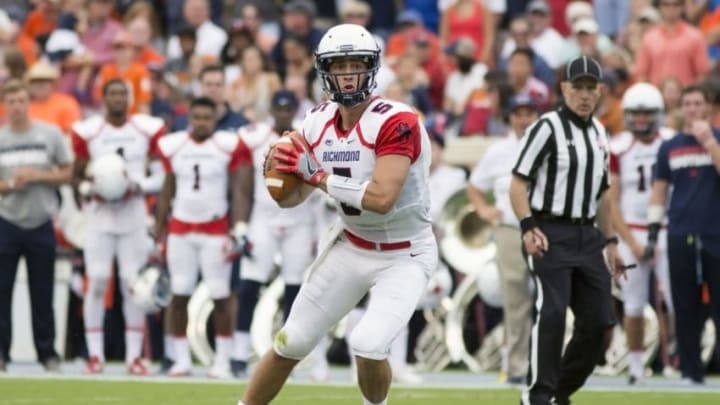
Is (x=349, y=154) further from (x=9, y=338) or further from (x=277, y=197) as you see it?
(x=9, y=338)

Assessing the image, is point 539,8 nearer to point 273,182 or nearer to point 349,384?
point 349,384

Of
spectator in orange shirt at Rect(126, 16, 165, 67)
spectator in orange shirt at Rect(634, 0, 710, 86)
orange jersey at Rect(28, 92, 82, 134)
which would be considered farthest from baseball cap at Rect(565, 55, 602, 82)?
spectator in orange shirt at Rect(126, 16, 165, 67)

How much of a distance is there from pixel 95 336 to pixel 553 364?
5.12 metres

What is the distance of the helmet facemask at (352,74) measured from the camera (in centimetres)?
888

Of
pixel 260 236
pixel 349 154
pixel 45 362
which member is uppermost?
pixel 349 154

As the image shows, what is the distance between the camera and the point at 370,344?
867 cm

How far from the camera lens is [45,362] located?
46.9ft

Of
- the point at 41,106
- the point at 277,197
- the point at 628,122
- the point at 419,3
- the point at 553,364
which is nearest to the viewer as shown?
the point at 277,197

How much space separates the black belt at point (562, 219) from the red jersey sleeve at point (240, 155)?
411 centimetres

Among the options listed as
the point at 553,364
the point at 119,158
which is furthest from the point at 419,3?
the point at 553,364

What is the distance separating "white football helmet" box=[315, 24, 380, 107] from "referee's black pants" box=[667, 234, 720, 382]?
187 inches

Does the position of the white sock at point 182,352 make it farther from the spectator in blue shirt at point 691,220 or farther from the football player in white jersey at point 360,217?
the football player in white jersey at point 360,217

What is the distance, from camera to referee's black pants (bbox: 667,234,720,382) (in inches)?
514

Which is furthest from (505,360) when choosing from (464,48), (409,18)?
(409,18)
